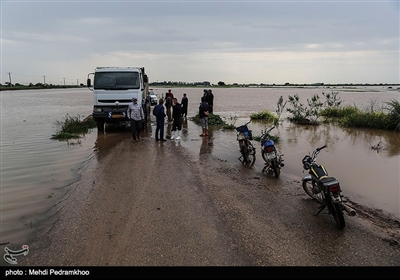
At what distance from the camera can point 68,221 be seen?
5129mm

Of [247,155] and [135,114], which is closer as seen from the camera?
[247,155]

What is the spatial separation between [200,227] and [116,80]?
10693 millimetres

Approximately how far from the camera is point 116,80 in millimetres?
14148

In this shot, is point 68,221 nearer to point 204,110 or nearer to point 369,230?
point 369,230

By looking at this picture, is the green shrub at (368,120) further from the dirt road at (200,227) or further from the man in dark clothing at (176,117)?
the dirt road at (200,227)

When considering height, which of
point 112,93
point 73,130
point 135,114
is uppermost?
point 112,93

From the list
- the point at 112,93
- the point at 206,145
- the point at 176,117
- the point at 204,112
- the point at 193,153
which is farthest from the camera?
the point at 112,93

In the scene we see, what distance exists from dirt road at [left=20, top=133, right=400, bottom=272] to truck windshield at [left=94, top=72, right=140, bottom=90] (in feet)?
23.1

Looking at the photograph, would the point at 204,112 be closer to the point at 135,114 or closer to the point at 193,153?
the point at 135,114

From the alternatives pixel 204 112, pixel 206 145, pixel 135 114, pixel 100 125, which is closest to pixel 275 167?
pixel 206 145

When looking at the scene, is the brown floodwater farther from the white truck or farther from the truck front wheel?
the white truck

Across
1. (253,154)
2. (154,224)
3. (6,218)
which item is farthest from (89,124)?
(154,224)

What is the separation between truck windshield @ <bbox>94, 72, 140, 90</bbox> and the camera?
13945 mm
